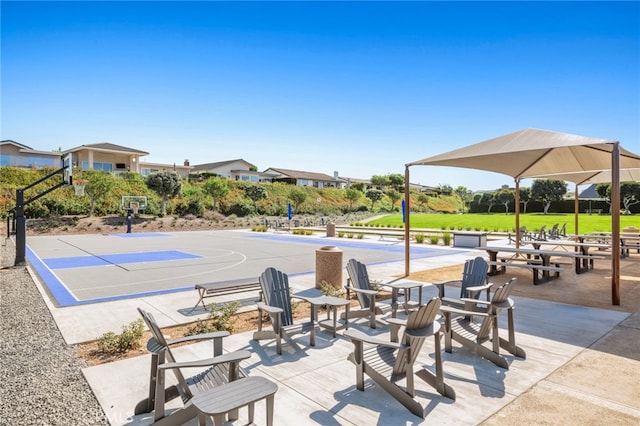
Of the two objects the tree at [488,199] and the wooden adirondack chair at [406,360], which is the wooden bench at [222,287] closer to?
the wooden adirondack chair at [406,360]

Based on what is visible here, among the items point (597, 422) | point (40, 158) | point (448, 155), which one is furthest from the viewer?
point (40, 158)

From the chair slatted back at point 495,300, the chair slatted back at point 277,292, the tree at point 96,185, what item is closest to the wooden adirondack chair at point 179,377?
the chair slatted back at point 277,292

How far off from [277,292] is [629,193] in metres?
58.1

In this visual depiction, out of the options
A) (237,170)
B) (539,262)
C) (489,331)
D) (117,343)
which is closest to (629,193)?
(539,262)

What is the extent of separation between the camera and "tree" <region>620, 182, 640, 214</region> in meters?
47.2

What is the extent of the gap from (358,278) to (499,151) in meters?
4.69

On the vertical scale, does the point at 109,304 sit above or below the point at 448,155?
below

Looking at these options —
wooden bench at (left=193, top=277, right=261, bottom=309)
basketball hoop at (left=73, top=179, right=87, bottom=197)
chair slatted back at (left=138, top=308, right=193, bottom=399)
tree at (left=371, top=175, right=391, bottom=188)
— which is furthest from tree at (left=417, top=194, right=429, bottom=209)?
chair slatted back at (left=138, top=308, right=193, bottom=399)

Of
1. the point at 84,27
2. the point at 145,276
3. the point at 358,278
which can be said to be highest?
the point at 84,27

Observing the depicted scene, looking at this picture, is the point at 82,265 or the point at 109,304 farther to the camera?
the point at 82,265

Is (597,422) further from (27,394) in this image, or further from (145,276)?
(145,276)

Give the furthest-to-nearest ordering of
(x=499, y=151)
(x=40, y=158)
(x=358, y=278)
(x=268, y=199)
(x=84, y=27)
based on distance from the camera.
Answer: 1. (x=268, y=199)
2. (x=40, y=158)
3. (x=84, y=27)
4. (x=499, y=151)
5. (x=358, y=278)

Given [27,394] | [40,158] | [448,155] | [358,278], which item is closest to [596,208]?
[448,155]

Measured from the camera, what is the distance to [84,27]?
38.3 feet
